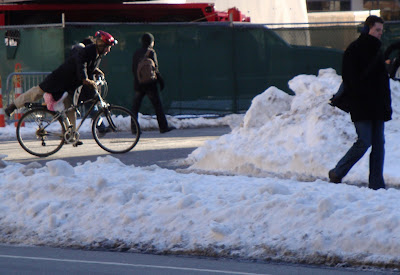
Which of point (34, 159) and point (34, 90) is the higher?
point (34, 90)

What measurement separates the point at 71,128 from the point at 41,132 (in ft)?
1.41

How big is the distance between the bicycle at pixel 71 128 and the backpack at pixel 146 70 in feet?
8.16

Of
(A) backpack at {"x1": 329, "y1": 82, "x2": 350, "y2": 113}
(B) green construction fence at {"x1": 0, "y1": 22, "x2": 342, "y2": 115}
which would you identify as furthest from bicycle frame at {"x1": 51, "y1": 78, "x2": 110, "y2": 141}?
(B) green construction fence at {"x1": 0, "y1": 22, "x2": 342, "y2": 115}

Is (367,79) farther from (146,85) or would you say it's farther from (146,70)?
(146,85)

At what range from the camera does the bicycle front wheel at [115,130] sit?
41.2 ft

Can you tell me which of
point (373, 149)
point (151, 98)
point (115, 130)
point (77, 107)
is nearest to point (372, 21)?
point (373, 149)

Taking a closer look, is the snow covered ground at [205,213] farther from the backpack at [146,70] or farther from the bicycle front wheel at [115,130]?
the backpack at [146,70]

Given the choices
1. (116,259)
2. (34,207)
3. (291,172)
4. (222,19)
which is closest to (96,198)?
(34,207)

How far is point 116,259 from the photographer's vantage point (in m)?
6.55

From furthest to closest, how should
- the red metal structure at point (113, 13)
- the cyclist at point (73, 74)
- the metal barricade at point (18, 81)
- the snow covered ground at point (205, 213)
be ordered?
the red metal structure at point (113, 13) → the metal barricade at point (18, 81) → the cyclist at point (73, 74) → the snow covered ground at point (205, 213)

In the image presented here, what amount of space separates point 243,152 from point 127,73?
8.73 meters

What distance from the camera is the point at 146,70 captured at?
15.4m

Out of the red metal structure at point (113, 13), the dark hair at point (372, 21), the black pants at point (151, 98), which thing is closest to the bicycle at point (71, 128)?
the black pants at point (151, 98)

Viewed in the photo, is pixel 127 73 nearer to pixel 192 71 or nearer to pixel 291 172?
pixel 192 71
